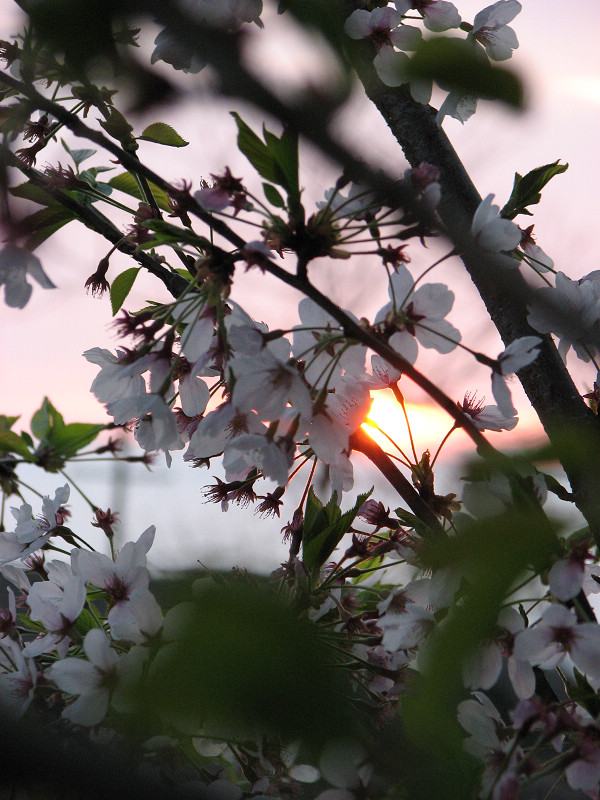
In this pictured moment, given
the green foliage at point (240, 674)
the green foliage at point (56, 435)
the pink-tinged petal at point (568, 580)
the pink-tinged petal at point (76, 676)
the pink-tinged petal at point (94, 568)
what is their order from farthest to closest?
the green foliage at point (56, 435), the pink-tinged petal at point (94, 568), the pink-tinged petal at point (76, 676), the pink-tinged petal at point (568, 580), the green foliage at point (240, 674)

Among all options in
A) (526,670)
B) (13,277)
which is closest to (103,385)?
(13,277)

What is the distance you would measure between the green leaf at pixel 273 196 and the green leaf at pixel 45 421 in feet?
2.20

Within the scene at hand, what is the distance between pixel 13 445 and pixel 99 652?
1.70 feet

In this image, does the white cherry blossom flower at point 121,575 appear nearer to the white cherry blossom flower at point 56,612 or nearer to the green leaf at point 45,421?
the white cherry blossom flower at point 56,612

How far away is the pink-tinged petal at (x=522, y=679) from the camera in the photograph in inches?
22.4

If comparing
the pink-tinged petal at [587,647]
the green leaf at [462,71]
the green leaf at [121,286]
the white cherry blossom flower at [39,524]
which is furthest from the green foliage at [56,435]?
the green leaf at [462,71]

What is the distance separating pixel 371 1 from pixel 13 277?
455 millimetres

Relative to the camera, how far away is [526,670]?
572 mm

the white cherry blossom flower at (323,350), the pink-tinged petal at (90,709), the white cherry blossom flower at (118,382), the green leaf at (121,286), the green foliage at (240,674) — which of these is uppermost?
the green leaf at (121,286)

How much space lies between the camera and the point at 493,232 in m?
0.58

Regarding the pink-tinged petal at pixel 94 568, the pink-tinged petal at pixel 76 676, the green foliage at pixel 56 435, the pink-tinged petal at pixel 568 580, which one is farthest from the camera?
the green foliage at pixel 56 435

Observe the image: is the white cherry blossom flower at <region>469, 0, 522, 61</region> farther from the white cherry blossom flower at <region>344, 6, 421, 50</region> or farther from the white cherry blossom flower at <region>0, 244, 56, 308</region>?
the white cherry blossom flower at <region>0, 244, 56, 308</region>

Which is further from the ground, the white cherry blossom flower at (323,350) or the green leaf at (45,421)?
the green leaf at (45,421)

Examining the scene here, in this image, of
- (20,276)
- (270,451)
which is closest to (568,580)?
(270,451)
